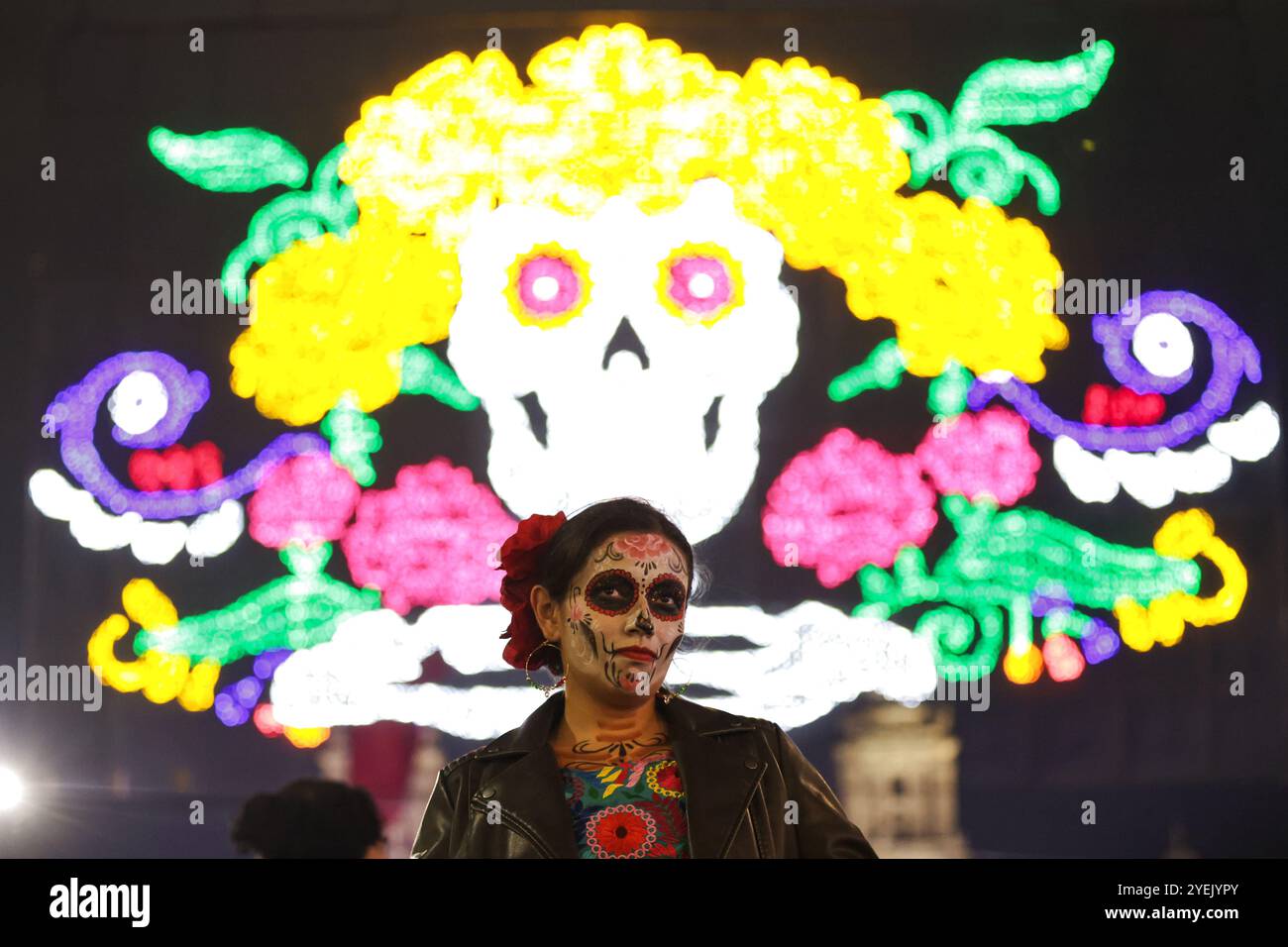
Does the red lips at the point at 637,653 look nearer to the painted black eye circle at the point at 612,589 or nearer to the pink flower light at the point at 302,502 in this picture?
the painted black eye circle at the point at 612,589

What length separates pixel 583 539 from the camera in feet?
6.78

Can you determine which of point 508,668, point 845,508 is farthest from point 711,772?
point 845,508

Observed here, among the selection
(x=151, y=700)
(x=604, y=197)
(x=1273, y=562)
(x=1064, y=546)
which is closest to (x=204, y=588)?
(x=151, y=700)

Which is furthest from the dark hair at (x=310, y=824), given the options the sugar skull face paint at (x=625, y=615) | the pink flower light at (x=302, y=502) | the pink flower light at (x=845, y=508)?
the pink flower light at (x=845, y=508)

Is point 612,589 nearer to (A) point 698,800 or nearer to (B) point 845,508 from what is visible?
(A) point 698,800

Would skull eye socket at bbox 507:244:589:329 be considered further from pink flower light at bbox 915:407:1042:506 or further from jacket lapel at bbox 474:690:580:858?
jacket lapel at bbox 474:690:580:858

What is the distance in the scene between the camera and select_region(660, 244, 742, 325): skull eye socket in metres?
4.01

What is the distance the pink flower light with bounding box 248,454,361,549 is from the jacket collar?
2071 mm

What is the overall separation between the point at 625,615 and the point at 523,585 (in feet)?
0.53

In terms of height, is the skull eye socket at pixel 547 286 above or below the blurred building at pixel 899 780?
above

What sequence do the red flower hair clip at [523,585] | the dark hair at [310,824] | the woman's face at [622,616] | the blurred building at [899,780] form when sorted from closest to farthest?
the woman's face at [622,616] < the red flower hair clip at [523,585] < the dark hair at [310,824] < the blurred building at [899,780]

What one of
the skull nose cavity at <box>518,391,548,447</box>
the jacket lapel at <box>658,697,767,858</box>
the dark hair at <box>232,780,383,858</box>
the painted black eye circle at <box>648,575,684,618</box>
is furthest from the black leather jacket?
the skull nose cavity at <box>518,391,548,447</box>

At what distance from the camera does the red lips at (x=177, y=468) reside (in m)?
3.98

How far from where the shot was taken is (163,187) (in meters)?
4.12
